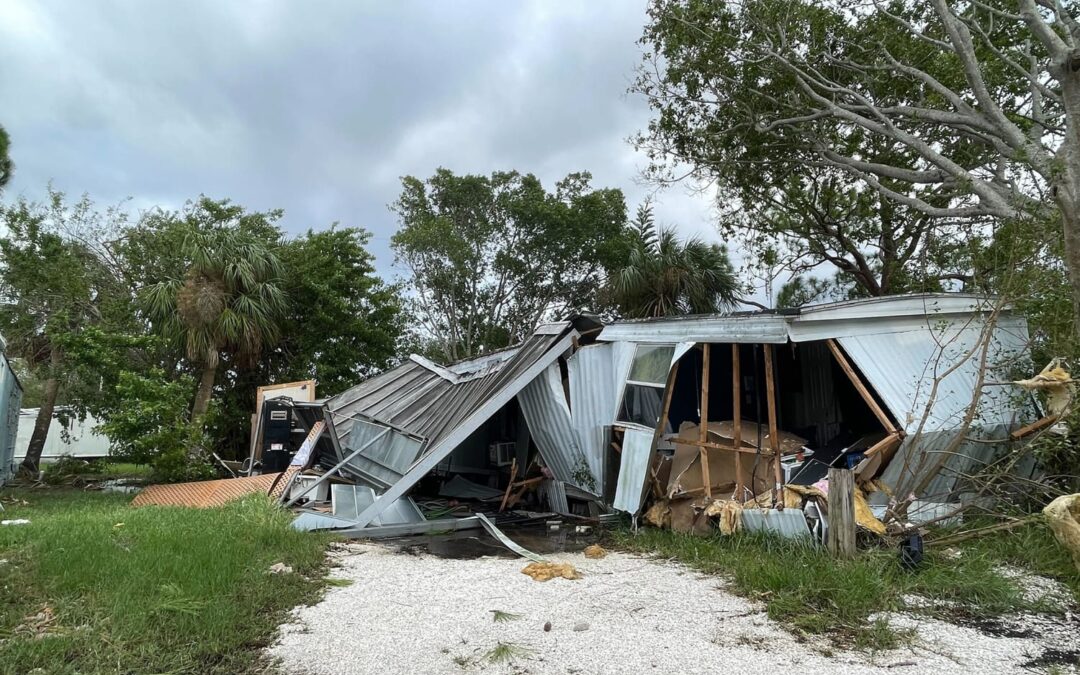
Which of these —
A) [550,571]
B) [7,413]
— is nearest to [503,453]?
[550,571]

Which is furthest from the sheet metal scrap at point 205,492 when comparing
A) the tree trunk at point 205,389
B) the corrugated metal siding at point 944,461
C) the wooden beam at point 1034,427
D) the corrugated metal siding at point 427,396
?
the wooden beam at point 1034,427

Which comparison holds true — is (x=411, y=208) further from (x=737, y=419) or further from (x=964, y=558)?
(x=964, y=558)

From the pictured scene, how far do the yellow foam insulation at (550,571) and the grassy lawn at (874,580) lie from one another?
3.92 ft

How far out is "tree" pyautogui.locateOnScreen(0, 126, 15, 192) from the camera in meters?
13.5

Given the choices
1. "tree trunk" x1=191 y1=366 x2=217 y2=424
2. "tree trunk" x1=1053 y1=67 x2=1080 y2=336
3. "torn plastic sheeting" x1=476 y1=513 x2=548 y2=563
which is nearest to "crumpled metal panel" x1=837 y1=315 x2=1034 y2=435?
"tree trunk" x1=1053 y1=67 x2=1080 y2=336

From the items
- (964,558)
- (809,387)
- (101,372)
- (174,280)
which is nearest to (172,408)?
(101,372)

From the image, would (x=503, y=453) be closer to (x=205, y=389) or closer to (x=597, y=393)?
(x=597, y=393)

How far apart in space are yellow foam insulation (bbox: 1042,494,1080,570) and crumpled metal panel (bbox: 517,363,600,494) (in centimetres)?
508

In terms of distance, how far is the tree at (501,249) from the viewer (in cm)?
2283

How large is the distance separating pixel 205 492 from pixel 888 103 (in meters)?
14.5

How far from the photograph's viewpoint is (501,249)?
23750 mm

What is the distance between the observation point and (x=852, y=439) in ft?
A: 30.0

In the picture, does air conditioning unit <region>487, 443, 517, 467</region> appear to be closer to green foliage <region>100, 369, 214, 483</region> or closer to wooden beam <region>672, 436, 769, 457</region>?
wooden beam <region>672, 436, 769, 457</region>

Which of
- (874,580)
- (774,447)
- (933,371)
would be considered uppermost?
(933,371)
